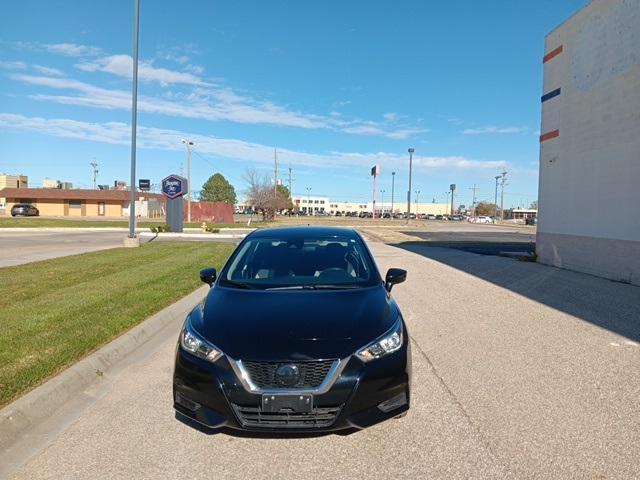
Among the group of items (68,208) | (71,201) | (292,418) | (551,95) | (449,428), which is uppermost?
(551,95)

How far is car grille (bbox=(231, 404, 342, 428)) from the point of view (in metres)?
2.99

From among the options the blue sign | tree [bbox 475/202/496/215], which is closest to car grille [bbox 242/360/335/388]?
the blue sign

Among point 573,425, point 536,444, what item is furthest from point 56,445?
point 573,425

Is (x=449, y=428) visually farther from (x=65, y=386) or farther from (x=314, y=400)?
(x=65, y=386)

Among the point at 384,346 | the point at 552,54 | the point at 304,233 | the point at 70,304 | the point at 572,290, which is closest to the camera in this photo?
the point at 384,346

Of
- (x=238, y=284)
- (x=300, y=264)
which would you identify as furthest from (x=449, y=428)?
(x=238, y=284)

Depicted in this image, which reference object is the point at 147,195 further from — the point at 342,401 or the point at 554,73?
the point at 342,401

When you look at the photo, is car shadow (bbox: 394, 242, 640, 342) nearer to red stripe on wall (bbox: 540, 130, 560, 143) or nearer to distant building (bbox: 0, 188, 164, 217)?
red stripe on wall (bbox: 540, 130, 560, 143)

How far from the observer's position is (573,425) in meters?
3.68

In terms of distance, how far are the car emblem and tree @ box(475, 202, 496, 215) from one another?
159550 millimetres

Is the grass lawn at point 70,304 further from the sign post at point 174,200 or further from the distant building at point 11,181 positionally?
the distant building at point 11,181

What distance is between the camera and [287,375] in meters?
3.00

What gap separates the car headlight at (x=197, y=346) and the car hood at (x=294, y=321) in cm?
4

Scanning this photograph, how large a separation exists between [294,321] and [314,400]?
0.62 meters
